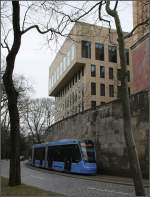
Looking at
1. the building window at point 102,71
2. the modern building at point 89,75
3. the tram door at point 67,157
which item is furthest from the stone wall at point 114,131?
the building window at point 102,71

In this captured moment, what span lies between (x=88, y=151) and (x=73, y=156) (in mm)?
1334

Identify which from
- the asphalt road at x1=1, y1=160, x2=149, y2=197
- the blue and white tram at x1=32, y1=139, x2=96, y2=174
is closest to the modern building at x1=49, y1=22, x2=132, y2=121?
the blue and white tram at x1=32, y1=139, x2=96, y2=174

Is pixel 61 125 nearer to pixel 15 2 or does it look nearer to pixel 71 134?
pixel 71 134

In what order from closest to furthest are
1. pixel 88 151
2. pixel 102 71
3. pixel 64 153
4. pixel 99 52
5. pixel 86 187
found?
pixel 86 187 → pixel 88 151 → pixel 64 153 → pixel 99 52 → pixel 102 71

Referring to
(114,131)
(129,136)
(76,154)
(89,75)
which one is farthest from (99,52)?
(129,136)

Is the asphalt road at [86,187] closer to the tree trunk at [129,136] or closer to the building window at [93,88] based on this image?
the tree trunk at [129,136]

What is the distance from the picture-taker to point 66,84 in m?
88.6

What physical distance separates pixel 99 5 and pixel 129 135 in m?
4.82

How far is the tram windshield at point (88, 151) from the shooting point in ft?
112

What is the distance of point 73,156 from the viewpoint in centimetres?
3459

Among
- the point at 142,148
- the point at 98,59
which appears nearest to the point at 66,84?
the point at 98,59

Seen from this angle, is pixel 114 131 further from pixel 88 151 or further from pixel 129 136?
pixel 129 136

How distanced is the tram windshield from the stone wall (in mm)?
1706

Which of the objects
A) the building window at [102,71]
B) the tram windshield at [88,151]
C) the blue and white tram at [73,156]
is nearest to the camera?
the blue and white tram at [73,156]
